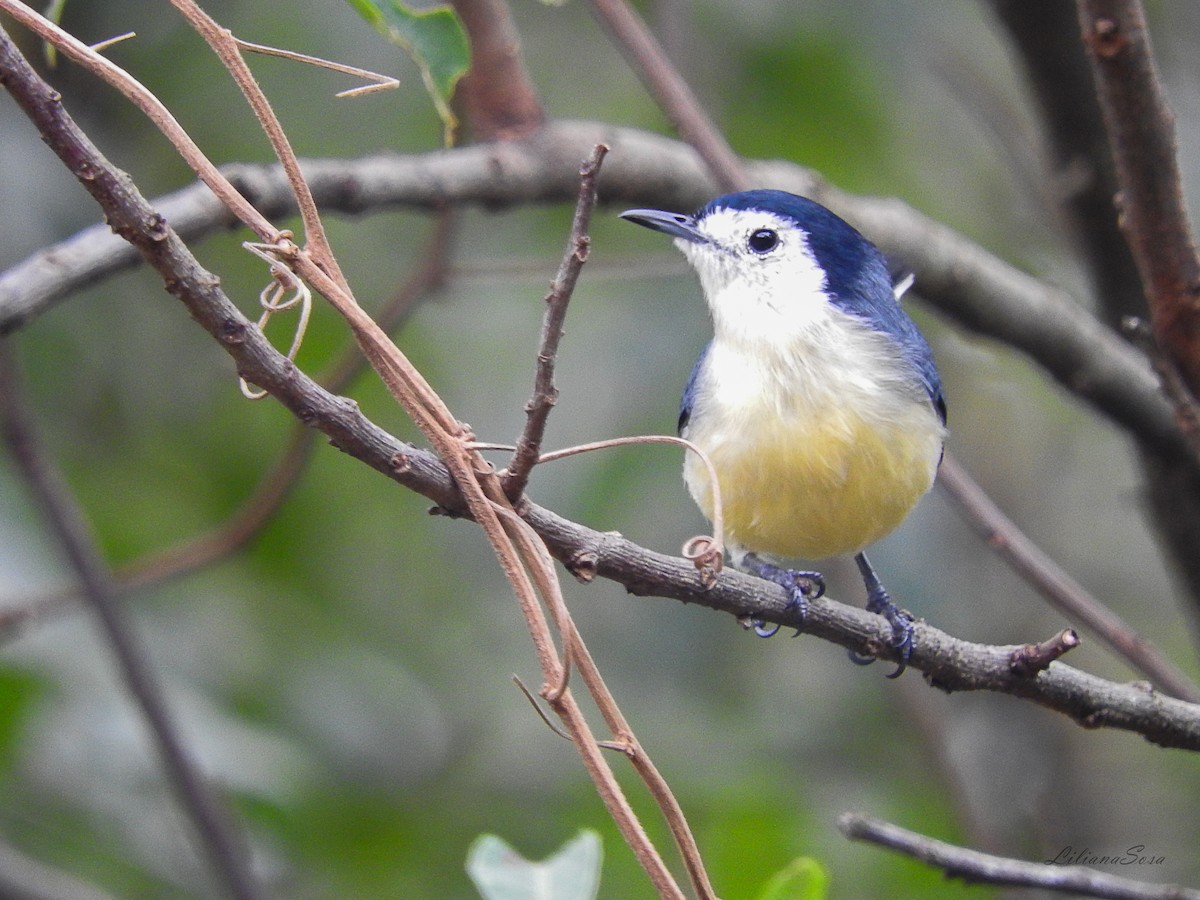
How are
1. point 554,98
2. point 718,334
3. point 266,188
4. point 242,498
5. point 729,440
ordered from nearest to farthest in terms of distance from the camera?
point 266,188
point 729,440
point 718,334
point 242,498
point 554,98

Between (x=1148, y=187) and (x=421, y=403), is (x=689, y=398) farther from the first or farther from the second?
(x=421, y=403)

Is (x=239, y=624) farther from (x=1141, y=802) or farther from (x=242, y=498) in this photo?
(x=1141, y=802)

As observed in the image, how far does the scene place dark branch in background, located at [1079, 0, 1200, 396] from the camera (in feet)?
6.86

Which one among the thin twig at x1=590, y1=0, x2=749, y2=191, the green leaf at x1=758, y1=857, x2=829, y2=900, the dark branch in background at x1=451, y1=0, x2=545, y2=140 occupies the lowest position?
the green leaf at x1=758, y1=857, x2=829, y2=900

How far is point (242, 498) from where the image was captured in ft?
11.7

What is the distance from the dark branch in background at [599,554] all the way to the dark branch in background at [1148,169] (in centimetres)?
83

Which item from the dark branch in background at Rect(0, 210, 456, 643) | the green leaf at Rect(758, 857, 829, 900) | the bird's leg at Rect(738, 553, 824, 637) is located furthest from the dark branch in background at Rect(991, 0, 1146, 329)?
the green leaf at Rect(758, 857, 829, 900)

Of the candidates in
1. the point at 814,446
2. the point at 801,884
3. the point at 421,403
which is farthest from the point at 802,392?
the point at 421,403

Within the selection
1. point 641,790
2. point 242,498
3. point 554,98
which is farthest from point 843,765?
point 554,98

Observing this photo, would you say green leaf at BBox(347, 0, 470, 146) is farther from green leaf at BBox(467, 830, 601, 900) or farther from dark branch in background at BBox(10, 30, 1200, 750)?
green leaf at BBox(467, 830, 601, 900)

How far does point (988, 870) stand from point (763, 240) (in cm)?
138

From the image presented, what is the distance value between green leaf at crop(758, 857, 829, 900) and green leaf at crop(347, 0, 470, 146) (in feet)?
3.62

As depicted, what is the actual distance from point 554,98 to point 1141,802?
331 cm

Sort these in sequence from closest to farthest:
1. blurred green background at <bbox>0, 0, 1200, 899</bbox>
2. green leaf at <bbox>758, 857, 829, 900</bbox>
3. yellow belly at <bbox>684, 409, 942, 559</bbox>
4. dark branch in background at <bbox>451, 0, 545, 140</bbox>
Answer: green leaf at <bbox>758, 857, 829, 900</bbox>
yellow belly at <bbox>684, 409, 942, 559</bbox>
dark branch in background at <bbox>451, 0, 545, 140</bbox>
blurred green background at <bbox>0, 0, 1200, 899</bbox>
